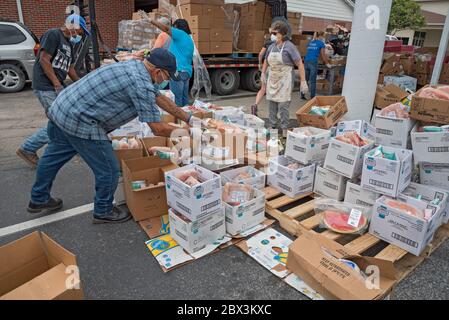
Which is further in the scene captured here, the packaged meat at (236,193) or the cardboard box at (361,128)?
the cardboard box at (361,128)

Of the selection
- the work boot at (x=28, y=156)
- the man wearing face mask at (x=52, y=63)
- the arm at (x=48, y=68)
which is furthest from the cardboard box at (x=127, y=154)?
the work boot at (x=28, y=156)

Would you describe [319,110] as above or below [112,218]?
above

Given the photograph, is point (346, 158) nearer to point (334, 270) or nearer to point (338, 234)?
point (338, 234)

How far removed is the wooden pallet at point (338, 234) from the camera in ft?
8.31

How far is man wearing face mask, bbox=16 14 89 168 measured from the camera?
3.81m

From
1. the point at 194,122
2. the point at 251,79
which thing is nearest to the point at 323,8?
the point at 251,79

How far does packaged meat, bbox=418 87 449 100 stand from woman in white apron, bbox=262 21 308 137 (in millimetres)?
2050

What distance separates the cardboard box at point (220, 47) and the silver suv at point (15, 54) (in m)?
4.64

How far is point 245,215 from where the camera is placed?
2.83 meters

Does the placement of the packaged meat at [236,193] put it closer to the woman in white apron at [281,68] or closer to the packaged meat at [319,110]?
the packaged meat at [319,110]

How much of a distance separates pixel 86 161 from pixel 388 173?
2653 mm

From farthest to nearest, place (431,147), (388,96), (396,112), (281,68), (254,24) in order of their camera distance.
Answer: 1. (254,24)
2. (281,68)
3. (388,96)
4. (396,112)
5. (431,147)
